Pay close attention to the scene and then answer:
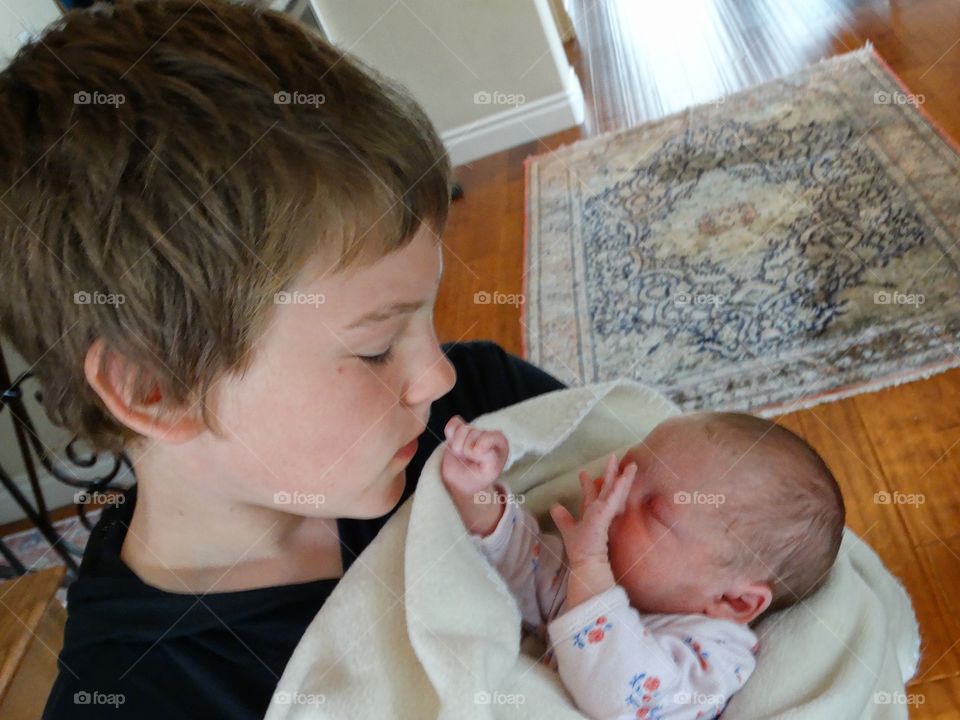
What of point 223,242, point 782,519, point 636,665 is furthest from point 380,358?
point 782,519

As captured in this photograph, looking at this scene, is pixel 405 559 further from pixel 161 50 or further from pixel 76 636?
pixel 161 50

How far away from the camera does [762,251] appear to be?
79.3 inches

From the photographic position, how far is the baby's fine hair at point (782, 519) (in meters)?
0.93

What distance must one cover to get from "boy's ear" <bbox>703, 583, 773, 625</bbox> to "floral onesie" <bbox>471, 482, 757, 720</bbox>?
3 centimetres

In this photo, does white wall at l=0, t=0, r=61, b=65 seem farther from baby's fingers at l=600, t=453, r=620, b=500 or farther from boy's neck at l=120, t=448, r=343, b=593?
baby's fingers at l=600, t=453, r=620, b=500

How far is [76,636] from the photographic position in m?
0.68

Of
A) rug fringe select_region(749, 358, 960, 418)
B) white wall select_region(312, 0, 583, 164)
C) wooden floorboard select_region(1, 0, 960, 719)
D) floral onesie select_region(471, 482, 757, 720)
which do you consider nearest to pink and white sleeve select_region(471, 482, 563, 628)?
floral onesie select_region(471, 482, 757, 720)

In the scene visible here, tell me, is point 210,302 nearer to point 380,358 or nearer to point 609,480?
point 380,358

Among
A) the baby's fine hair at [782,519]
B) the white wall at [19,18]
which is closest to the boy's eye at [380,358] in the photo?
the baby's fine hair at [782,519]

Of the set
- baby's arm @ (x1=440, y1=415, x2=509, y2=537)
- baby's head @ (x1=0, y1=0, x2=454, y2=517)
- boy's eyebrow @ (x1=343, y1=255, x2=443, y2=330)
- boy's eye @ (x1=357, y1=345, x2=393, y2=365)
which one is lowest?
baby's arm @ (x1=440, y1=415, x2=509, y2=537)

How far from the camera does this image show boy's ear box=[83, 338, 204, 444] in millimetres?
648

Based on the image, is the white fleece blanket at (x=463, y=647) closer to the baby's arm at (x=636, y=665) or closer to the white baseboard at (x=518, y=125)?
the baby's arm at (x=636, y=665)

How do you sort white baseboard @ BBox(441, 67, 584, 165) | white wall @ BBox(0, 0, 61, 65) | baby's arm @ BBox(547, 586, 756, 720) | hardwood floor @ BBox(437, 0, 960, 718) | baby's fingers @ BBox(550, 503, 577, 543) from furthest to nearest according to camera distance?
white baseboard @ BBox(441, 67, 584, 165)
white wall @ BBox(0, 0, 61, 65)
hardwood floor @ BBox(437, 0, 960, 718)
baby's fingers @ BBox(550, 503, 577, 543)
baby's arm @ BBox(547, 586, 756, 720)

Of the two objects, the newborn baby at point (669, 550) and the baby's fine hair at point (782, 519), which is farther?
the baby's fine hair at point (782, 519)
